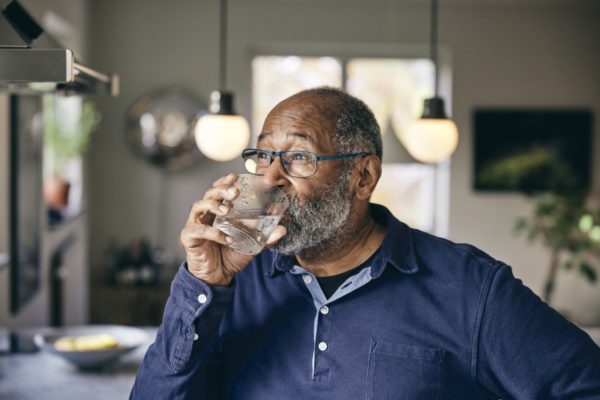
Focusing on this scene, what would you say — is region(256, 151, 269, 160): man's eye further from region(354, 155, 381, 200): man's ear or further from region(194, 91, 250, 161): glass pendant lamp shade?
region(194, 91, 250, 161): glass pendant lamp shade

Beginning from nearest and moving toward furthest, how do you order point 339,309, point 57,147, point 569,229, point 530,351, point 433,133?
1. point 530,351
2. point 339,309
3. point 433,133
4. point 57,147
5. point 569,229

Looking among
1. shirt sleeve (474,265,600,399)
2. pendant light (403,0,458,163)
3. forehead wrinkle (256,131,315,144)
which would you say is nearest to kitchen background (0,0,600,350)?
pendant light (403,0,458,163)

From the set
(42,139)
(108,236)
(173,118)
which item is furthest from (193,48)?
(42,139)

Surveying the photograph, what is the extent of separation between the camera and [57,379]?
2.03m

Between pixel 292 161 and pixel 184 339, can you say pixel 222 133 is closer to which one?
pixel 292 161

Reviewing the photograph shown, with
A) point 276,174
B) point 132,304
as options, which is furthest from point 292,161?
point 132,304

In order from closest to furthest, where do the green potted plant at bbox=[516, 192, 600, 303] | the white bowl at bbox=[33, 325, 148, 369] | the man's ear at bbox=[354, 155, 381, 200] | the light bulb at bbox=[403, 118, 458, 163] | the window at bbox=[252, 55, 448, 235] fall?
1. the man's ear at bbox=[354, 155, 381, 200]
2. the white bowl at bbox=[33, 325, 148, 369]
3. the light bulb at bbox=[403, 118, 458, 163]
4. the green potted plant at bbox=[516, 192, 600, 303]
5. the window at bbox=[252, 55, 448, 235]

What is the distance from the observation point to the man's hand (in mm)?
1169

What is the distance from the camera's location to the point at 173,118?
519 cm

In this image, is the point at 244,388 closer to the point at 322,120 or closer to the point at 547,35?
the point at 322,120

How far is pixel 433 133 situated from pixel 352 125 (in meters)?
1.45

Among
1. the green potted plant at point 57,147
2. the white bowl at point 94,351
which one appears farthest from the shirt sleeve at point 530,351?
the green potted plant at point 57,147

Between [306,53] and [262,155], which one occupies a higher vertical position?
[306,53]

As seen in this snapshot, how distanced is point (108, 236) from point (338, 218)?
4.22 metres
